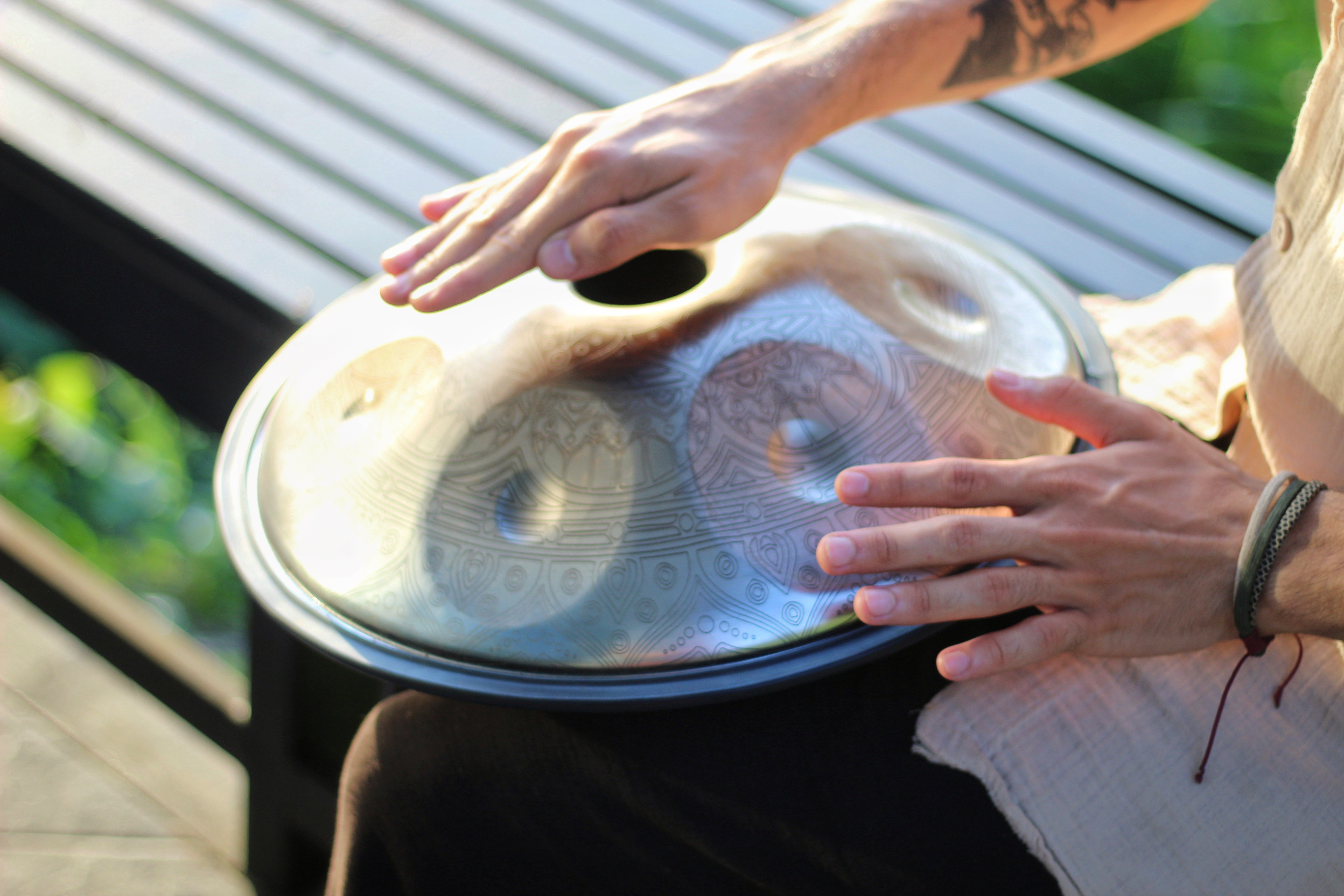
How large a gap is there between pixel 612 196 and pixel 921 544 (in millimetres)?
352

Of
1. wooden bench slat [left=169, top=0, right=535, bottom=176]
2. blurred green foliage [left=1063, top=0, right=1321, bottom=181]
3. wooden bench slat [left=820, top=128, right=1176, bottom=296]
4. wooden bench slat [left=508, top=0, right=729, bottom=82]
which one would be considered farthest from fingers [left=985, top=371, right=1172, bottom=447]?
blurred green foliage [left=1063, top=0, right=1321, bottom=181]

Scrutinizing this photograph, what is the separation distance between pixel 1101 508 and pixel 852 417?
6.6 inches

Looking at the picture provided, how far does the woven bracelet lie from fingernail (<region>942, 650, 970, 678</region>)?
0.59 feet

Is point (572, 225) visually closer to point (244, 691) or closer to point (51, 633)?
point (244, 691)

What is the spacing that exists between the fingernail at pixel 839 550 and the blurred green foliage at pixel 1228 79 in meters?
2.12

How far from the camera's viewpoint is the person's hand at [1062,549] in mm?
678

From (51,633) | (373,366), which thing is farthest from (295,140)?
(51,633)

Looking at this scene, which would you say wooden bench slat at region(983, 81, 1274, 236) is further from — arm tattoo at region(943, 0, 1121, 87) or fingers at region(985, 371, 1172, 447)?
fingers at region(985, 371, 1172, 447)

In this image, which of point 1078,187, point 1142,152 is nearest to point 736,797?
point 1078,187

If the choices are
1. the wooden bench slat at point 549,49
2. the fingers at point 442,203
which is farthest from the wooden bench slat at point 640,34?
the fingers at point 442,203

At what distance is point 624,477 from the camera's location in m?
0.72

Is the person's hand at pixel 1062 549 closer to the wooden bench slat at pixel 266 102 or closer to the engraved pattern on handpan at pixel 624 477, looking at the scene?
the engraved pattern on handpan at pixel 624 477

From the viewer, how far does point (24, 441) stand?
2.43 metres

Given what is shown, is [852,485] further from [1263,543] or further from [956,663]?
[1263,543]
